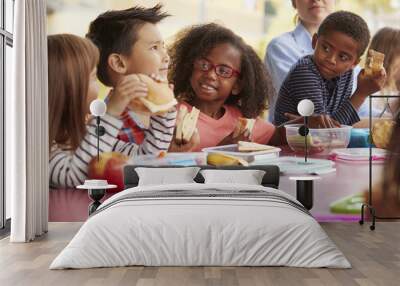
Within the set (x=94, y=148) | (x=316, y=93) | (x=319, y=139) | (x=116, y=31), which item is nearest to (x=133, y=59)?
(x=116, y=31)

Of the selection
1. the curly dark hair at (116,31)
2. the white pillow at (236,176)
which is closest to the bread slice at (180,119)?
the white pillow at (236,176)

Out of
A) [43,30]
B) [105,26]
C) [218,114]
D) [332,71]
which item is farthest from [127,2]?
[332,71]

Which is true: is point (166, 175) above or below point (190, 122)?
below

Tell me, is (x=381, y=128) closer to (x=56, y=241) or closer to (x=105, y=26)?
(x=105, y=26)

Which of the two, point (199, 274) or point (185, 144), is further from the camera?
point (185, 144)

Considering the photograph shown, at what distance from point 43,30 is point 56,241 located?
7.70ft

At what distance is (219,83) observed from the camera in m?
7.86

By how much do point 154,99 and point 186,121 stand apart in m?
0.48

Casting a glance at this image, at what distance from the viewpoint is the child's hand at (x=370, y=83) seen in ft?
26.1

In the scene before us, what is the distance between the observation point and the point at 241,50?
312 inches

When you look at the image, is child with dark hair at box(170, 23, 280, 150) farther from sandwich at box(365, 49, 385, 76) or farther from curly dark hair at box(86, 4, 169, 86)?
sandwich at box(365, 49, 385, 76)

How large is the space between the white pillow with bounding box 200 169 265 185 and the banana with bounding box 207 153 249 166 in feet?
1.82

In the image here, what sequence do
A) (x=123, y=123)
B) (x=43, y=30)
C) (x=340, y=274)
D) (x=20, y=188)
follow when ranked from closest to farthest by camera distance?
1. (x=340, y=274)
2. (x=20, y=188)
3. (x=43, y=30)
4. (x=123, y=123)

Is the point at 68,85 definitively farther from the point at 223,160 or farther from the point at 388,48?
the point at 388,48
